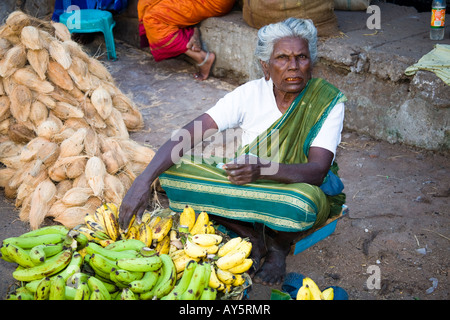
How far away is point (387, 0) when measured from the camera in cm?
573

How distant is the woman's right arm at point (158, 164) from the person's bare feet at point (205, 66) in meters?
3.10

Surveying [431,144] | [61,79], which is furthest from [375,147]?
[61,79]

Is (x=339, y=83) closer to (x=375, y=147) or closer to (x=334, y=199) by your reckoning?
(x=375, y=147)

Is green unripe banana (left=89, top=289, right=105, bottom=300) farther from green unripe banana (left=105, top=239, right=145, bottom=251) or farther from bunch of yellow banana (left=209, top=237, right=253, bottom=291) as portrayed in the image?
bunch of yellow banana (left=209, top=237, right=253, bottom=291)

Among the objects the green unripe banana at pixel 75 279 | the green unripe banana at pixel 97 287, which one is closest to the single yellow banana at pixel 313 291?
the green unripe banana at pixel 97 287

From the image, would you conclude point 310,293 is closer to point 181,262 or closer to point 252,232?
point 181,262

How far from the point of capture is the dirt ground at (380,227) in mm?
2705

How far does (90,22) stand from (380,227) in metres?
4.76

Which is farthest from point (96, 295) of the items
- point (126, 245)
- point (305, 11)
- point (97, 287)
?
point (305, 11)

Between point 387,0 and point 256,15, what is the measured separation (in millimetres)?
1920

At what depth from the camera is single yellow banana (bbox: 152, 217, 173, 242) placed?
2627 mm

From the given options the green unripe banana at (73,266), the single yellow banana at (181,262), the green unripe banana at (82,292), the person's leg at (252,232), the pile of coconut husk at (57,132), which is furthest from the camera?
the pile of coconut husk at (57,132)

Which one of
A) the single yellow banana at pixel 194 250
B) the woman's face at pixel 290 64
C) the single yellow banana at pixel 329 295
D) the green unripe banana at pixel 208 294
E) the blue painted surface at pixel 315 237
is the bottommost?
the blue painted surface at pixel 315 237

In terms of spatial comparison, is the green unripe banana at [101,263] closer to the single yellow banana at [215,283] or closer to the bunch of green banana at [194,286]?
the bunch of green banana at [194,286]
